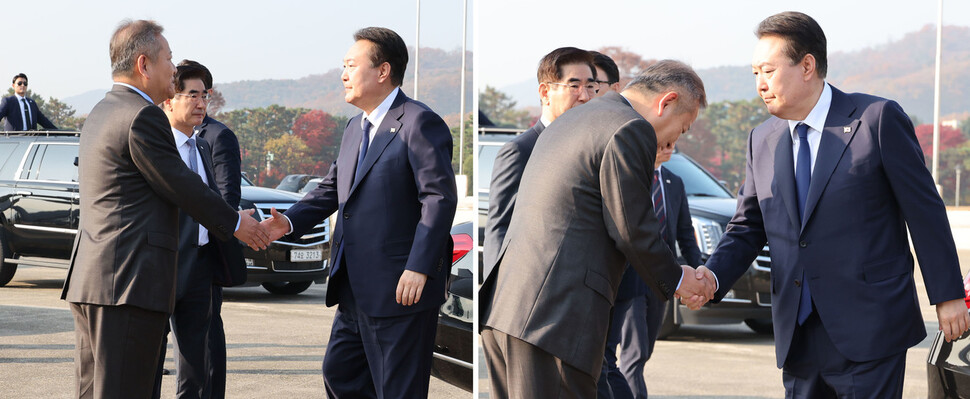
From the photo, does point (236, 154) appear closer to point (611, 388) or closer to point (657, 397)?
point (611, 388)

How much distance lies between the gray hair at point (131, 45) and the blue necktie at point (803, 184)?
2389 millimetres

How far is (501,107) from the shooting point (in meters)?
54.0

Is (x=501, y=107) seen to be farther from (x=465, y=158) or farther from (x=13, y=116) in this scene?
(x=465, y=158)

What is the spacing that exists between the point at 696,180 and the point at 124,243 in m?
6.34

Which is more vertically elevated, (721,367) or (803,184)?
(803,184)

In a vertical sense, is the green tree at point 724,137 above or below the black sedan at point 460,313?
above

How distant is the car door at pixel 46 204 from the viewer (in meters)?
10.8

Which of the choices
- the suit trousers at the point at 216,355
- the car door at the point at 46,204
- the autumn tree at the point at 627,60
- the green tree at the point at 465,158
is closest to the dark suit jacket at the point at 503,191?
the green tree at the point at 465,158

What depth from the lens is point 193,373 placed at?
457cm

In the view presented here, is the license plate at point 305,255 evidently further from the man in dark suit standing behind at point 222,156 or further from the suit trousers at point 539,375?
the suit trousers at point 539,375

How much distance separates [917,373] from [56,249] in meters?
8.62

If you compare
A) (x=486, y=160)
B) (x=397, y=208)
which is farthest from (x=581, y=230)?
(x=486, y=160)

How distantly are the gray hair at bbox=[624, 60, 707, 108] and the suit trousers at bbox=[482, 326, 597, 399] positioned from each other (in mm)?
859

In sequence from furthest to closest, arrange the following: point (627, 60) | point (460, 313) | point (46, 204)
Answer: point (627, 60) → point (46, 204) → point (460, 313)
